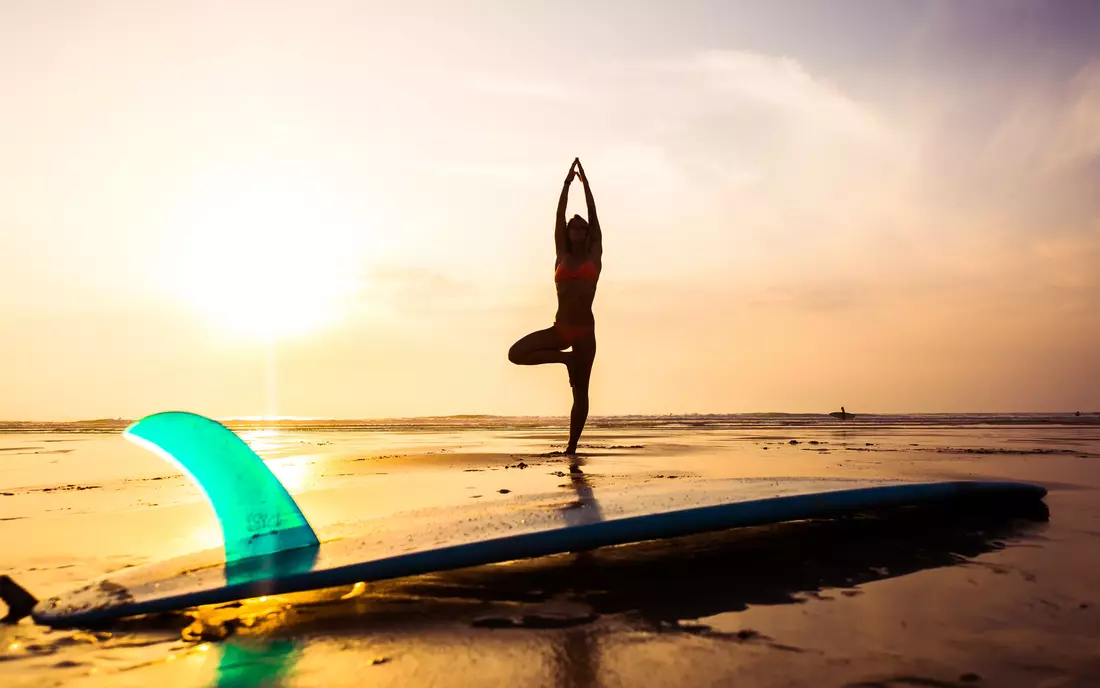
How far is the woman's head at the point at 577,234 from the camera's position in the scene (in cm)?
729

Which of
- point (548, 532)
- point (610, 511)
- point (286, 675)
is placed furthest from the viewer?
point (610, 511)

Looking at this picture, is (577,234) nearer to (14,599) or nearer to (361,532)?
(361,532)

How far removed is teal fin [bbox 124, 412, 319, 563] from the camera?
264 centimetres

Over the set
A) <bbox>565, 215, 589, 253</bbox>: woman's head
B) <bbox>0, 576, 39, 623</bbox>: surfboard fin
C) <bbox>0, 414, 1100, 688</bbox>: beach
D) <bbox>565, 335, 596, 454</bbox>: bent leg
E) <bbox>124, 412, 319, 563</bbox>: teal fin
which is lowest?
<bbox>0, 414, 1100, 688</bbox>: beach

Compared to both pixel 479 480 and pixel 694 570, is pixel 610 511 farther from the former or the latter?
pixel 479 480

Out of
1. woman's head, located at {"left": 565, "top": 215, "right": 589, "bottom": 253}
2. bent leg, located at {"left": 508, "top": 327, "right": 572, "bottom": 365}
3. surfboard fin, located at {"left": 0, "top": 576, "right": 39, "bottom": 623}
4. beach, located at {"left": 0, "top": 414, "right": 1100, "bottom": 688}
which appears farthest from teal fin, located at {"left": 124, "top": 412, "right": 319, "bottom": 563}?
woman's head, located at {"left": 565, "top": 215, "right": 589, "bottom": 253}

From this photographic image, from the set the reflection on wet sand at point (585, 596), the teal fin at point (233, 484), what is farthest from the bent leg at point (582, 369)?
the teal fin at point (233, 484)

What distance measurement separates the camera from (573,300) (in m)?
7.26

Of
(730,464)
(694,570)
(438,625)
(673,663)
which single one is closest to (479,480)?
(730,464)

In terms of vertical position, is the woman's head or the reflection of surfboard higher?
the woman's head

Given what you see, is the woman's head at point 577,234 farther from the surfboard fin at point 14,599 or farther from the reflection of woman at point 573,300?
the surfboard fin at point 14,599

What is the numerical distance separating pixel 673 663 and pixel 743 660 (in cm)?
18

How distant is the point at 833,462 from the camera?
7824 millimetres

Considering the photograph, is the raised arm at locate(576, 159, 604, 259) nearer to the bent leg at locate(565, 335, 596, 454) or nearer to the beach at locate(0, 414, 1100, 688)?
the bent leg at locate(565, 335, 596, 454)
